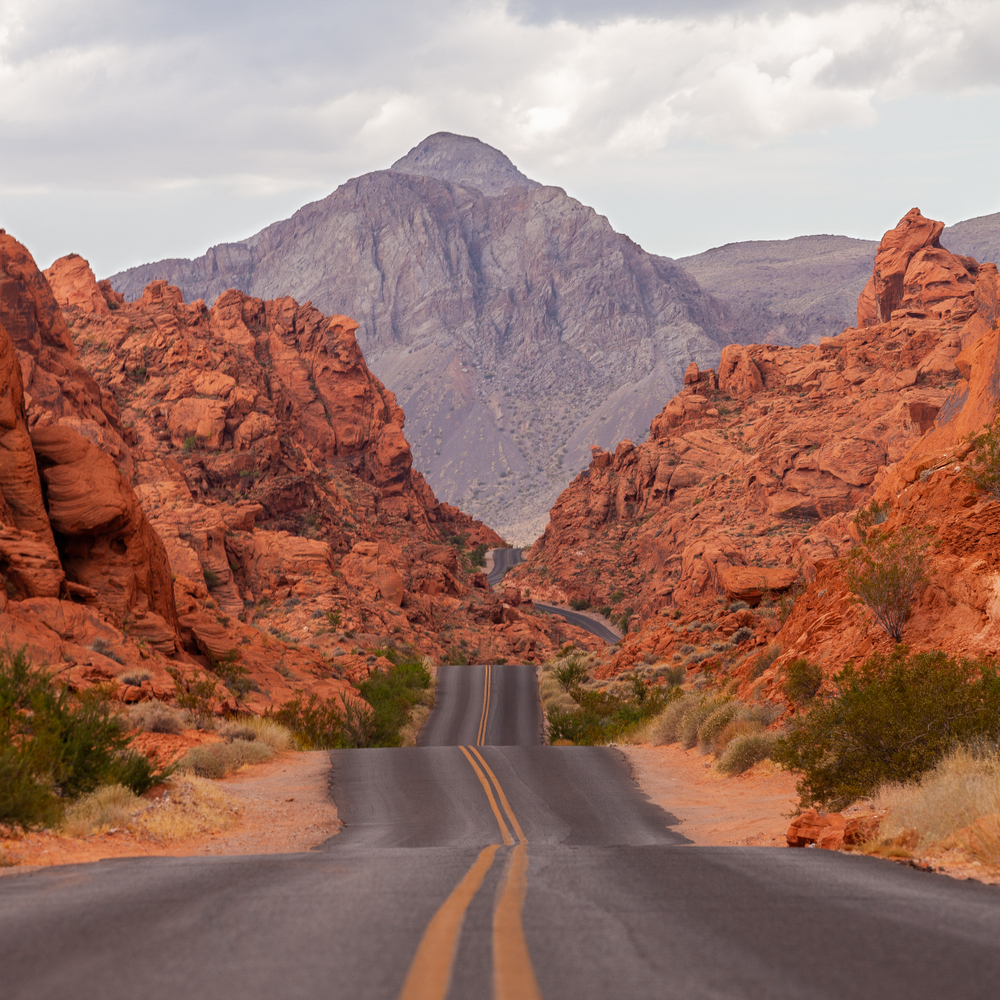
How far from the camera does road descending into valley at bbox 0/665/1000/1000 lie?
409 centimetres

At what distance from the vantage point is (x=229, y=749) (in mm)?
20000

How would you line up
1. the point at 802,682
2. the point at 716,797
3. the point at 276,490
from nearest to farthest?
the point at 716,797 → the point at 802,682 → the point at 276,490

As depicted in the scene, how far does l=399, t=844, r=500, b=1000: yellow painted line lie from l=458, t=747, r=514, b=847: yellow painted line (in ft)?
16.3

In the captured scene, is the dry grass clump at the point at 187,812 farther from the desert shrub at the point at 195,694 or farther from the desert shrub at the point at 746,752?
the desert shrub at the point at 746,752

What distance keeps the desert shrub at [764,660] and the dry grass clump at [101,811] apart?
18709 mm

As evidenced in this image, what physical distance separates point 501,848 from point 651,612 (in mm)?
66689

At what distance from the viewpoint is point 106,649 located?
2370 centimetres

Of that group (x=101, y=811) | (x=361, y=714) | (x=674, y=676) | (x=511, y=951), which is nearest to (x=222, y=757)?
(x=101, y=811)

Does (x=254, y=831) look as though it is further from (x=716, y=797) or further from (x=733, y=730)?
(x=733, y=730)

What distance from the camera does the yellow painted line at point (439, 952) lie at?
3953 mm

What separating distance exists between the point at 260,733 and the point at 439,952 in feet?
63.7

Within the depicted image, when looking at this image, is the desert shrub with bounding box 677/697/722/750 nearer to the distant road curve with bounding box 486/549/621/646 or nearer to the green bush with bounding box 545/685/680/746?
the green bush with bounding box 545/685/680/746

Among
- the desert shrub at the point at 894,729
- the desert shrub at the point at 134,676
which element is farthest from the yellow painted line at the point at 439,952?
the desert shrub at the point at 134,676

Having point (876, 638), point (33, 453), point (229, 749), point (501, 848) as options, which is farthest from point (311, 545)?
point (501, 848)
